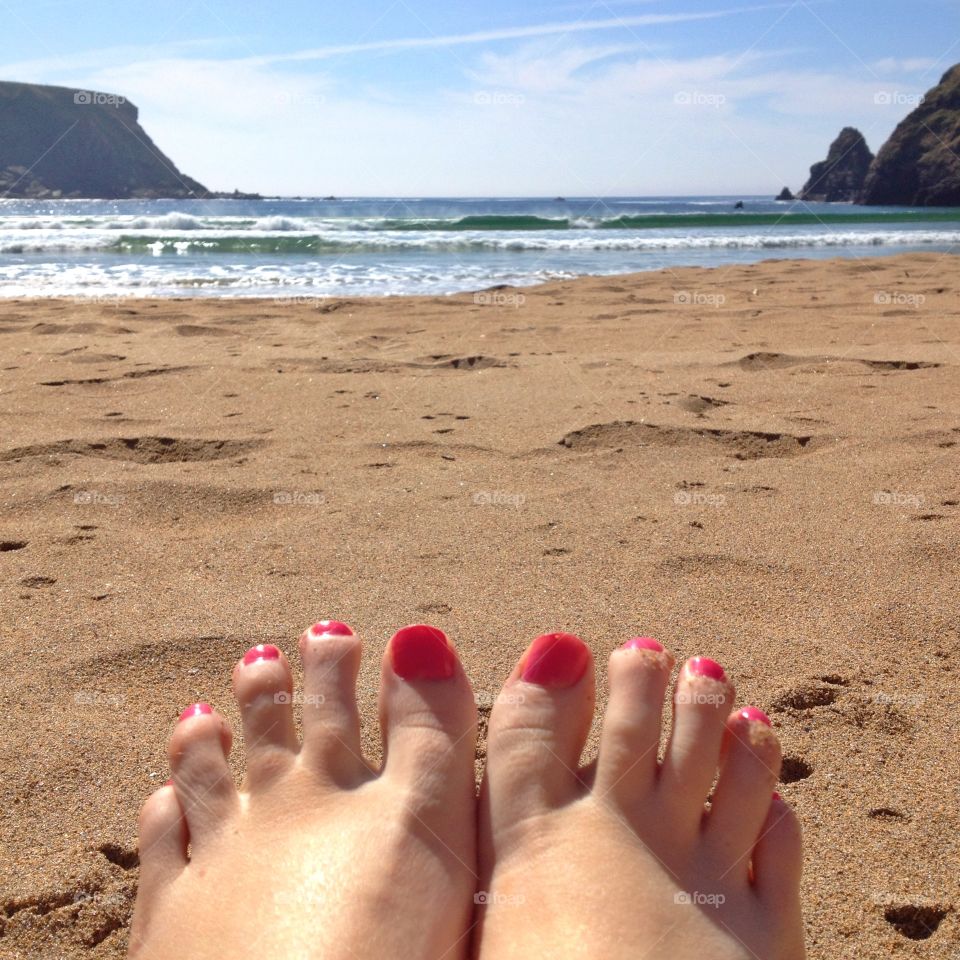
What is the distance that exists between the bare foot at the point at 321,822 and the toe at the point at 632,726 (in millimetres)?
190

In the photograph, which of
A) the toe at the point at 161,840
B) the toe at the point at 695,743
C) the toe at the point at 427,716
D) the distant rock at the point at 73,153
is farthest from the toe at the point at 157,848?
the distant rock at the point at 73,153

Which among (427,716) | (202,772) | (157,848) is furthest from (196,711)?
(427,716)

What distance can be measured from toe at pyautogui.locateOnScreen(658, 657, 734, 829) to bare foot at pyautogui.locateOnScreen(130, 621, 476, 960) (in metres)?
0.27

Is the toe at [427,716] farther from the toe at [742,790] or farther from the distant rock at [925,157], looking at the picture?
the distant rock at [925,157]

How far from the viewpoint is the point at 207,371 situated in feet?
11.6

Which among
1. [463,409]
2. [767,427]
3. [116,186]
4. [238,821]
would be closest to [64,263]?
[463,409]

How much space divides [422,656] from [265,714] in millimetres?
243

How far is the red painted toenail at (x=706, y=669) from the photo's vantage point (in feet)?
4.15

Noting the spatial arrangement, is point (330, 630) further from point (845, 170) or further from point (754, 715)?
point (845, 170)

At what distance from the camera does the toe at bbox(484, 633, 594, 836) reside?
1217mm

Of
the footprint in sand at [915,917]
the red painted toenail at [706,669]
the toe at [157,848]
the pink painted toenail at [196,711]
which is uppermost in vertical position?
the red painted toenail at [706,669]

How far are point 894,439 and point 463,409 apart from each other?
1.27m

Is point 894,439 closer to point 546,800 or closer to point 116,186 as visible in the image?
point 546,800

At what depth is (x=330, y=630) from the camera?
4.48 feet
